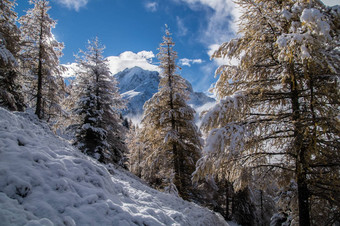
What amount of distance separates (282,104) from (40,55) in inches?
624

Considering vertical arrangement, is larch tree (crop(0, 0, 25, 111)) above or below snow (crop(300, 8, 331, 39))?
above

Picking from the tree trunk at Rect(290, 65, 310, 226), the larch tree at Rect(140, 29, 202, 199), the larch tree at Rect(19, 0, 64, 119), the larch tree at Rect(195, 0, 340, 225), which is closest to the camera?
the larch tree at Rect(195, 0, 340, 225)

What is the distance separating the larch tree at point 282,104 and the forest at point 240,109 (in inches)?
1.3

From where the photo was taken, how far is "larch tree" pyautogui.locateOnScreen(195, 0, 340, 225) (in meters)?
4.34

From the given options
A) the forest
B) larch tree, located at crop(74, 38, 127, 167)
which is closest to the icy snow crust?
the forest

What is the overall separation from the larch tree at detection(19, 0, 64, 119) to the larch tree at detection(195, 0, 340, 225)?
519 inches

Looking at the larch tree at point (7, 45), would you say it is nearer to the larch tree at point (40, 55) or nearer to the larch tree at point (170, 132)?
the larch tree at point (40, 55)

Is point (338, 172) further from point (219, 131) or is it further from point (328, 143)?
point (219, 131)

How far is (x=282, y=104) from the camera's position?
19.7ft

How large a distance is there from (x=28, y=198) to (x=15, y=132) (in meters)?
2.91

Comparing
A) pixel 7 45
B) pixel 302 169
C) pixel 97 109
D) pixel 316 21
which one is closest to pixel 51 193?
pixel 302 169

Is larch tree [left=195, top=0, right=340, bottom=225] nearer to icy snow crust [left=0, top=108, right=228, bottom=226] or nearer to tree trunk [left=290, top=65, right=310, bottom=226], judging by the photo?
tree trunk [left=290, top=65, right=310, bottom=226]

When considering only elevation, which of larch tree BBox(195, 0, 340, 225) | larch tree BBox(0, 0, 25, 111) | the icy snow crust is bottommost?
the icy snow crust

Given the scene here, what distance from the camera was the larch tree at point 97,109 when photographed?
14.5 meters
